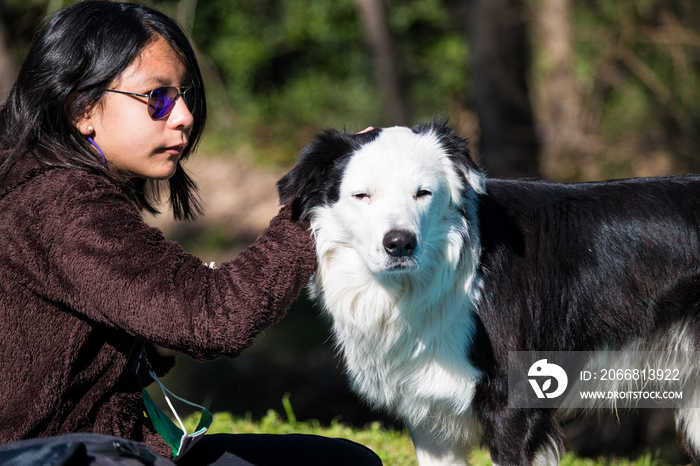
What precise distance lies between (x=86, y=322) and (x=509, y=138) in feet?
25.4

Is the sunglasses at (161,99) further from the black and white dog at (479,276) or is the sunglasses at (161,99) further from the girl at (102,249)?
the black and white dog at (479,276)

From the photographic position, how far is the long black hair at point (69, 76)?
2076 millimetres

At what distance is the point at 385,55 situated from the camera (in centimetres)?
1126

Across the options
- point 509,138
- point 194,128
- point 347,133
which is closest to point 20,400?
point 194,128

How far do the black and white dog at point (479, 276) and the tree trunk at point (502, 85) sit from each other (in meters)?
6.15

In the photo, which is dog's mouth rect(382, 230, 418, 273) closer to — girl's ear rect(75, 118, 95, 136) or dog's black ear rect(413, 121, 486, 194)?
dog's black ear rect(413, 121, 486, 194)

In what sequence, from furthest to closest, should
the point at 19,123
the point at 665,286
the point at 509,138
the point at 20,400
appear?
the point at 509,138
the point at 665,286
the point at 19,123
the point at 20,400

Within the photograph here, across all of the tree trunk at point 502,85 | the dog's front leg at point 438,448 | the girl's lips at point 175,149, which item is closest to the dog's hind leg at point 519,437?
the dog's front leg at point 438,448

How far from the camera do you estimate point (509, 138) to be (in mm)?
9102

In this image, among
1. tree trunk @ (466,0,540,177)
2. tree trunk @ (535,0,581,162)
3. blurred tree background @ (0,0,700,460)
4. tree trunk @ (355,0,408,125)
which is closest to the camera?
blurred tree background @ (0,0,700,460)

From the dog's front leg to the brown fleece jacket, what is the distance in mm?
1244

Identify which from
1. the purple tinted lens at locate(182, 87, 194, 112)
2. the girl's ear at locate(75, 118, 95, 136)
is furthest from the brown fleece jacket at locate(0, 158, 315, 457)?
the purple tinted lens at locate(182, 87, 194, 112)

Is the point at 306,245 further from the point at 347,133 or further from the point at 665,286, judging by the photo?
the point at 665,286

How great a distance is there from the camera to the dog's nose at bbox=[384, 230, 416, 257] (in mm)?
2445
